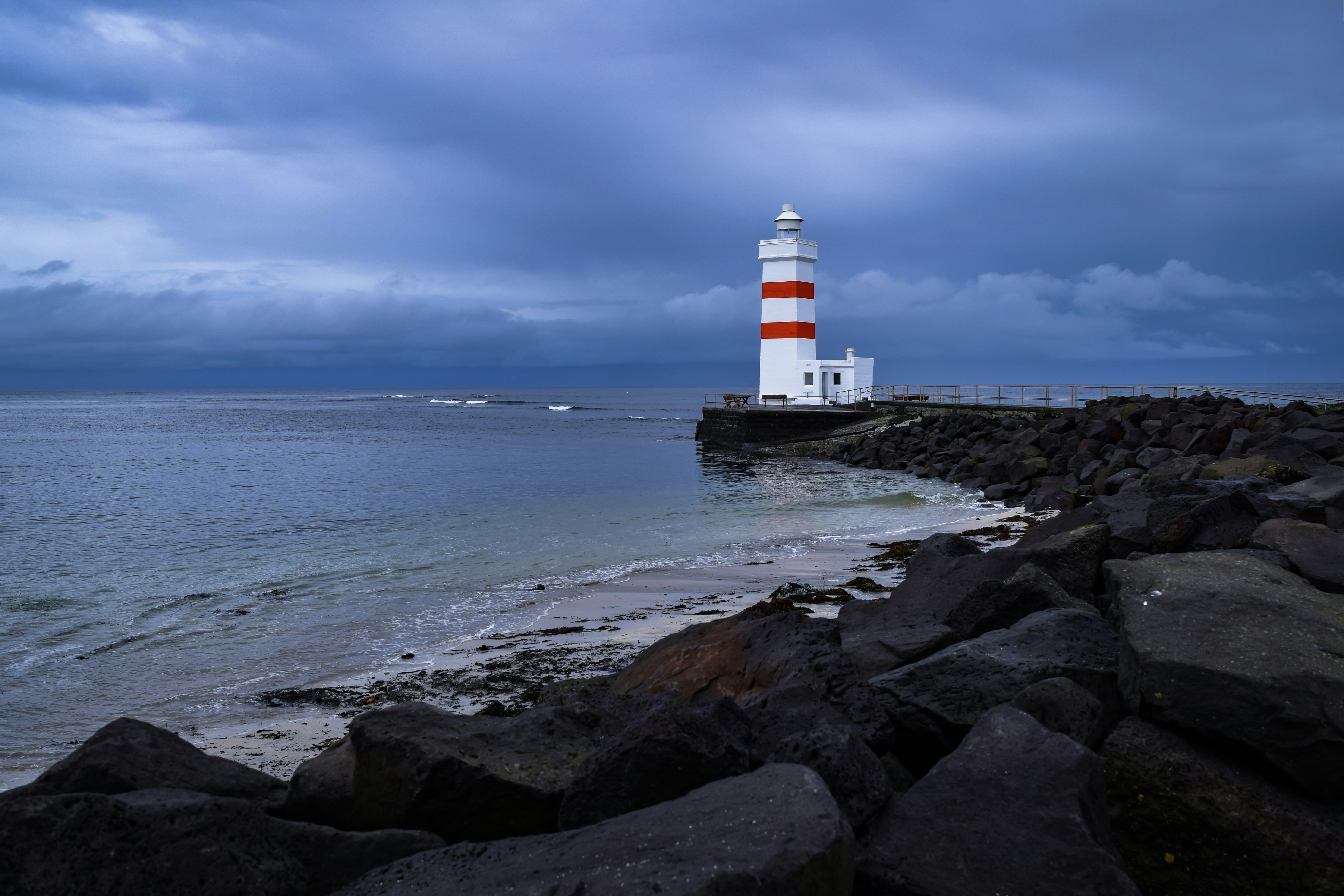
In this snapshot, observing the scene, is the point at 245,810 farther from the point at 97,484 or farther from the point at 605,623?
the point at 97,484

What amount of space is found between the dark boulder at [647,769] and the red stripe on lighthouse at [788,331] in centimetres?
3064

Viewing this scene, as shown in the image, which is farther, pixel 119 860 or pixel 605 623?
pixel 605 623

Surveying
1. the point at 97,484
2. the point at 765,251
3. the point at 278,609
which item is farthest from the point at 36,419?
the point at 278,609

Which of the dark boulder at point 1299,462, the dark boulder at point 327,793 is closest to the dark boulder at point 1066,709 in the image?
the dark boulder at point 327,793

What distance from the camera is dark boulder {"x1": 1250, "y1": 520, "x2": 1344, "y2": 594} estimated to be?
4.41 m

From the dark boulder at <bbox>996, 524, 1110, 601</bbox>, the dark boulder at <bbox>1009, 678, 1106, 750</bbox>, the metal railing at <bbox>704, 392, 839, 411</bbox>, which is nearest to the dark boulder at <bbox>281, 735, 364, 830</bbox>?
the dark boulder at <bbox>1009, 678, 1106, 750</bbox>

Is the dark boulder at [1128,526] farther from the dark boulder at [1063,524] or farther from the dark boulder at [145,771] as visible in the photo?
the dark boulder at [145,771]

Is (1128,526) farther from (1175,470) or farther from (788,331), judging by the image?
(788,331)

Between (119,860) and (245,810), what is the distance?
339 mm

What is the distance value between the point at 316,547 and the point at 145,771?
11318 mm

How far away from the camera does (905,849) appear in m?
2.70

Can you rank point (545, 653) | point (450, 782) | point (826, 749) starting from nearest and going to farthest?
point (826, 749)
point (450, 782)
point (545, 653)

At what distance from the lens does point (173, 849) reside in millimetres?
2703

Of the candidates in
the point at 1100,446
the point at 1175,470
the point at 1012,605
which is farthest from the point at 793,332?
the point at 1012,605
